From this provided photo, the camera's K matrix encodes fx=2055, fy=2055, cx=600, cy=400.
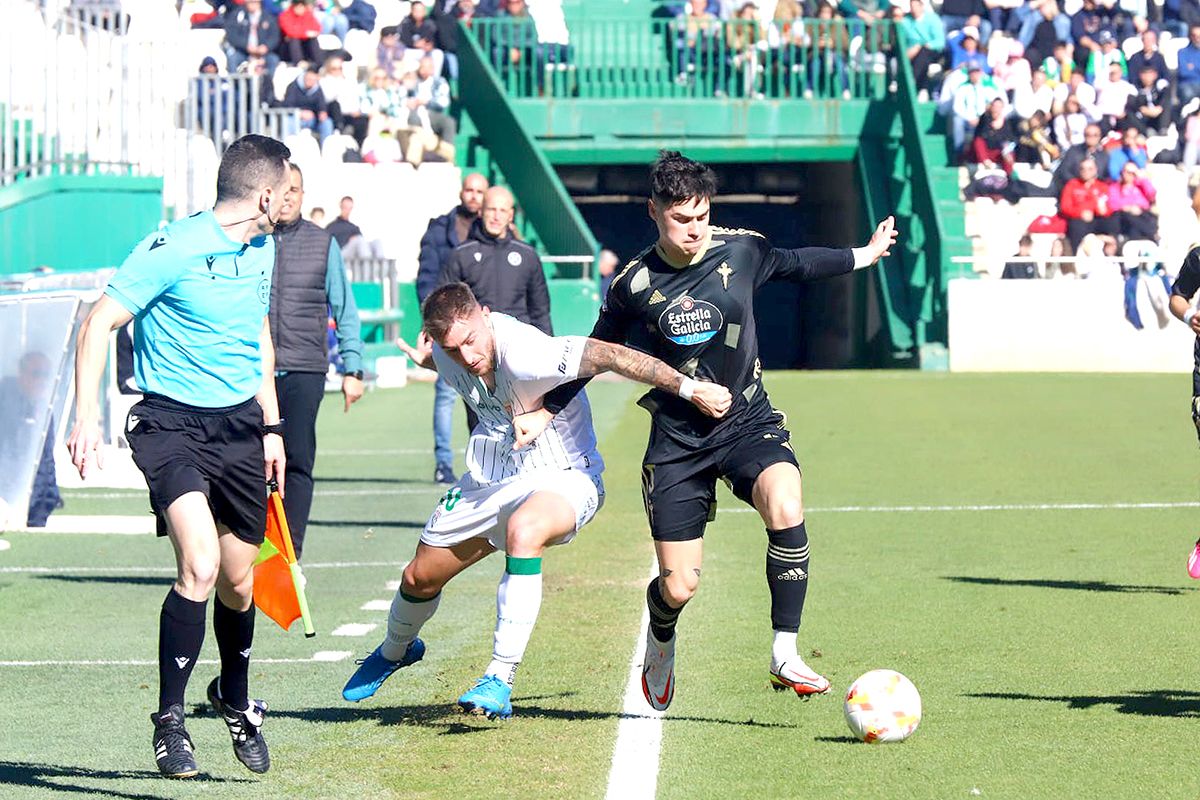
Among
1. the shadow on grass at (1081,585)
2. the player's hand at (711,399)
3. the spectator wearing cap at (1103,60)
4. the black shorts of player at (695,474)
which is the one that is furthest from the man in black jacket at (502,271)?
the spectator wearing cap at (1103,60)

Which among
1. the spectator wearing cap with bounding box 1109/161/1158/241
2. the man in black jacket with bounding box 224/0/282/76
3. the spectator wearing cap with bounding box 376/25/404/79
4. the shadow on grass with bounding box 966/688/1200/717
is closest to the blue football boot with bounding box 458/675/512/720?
the shadow on grass with bounding box 966/688/1200/717

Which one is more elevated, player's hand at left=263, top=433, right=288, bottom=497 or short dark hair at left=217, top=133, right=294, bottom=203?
short dark hair at left=217, top=133, right=294, bottom=203

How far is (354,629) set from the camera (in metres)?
9.20

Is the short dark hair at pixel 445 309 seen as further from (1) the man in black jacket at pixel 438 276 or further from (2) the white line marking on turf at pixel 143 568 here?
(1) the man in black jacket at pixel 438 276

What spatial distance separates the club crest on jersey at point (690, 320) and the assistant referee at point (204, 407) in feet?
4.65

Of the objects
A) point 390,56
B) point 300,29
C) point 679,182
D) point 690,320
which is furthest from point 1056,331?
point 679,182

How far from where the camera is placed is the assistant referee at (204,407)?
20.3 feet

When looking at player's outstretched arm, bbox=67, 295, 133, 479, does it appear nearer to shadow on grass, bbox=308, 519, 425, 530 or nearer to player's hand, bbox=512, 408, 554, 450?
player's hand, bbox=512, 408, 554, 450

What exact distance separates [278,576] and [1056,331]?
2193cm

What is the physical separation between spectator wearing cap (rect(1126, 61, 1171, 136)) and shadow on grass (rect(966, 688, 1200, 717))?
2549 cm

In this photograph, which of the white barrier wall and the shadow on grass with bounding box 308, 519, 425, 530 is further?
the white barrier wall

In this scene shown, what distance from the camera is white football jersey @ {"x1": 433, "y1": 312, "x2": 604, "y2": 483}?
6.98 metres

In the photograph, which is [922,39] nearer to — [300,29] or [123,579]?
[300,29]

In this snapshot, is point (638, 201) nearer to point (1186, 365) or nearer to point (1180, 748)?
point (1186, 365)
